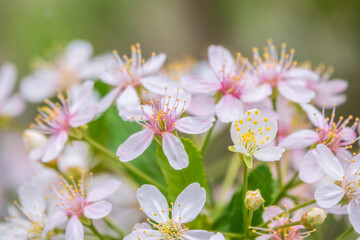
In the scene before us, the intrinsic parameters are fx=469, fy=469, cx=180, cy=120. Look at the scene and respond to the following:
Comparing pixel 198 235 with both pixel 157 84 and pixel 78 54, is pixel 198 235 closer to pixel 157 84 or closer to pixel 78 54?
pixel 157 84

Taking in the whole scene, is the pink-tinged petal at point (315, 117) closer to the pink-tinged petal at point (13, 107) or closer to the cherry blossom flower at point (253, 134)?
the cherry blossom flower at point (253, 134)

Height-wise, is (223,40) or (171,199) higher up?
(223,40)

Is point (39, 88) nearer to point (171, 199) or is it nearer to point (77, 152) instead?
point (77, 152)

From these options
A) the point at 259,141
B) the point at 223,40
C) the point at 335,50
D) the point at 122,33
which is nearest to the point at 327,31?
the point at 335,50

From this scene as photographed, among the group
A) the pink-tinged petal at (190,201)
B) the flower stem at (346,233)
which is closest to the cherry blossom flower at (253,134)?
the pink-tinged petal at (190,201)

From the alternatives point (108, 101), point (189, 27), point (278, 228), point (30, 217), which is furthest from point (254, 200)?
point (189, 27)

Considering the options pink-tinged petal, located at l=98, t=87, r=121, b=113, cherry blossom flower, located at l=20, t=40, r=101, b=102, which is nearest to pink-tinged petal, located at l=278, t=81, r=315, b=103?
Answer: pink-tinged petal, located at l=98, t=87, r=121, b=113

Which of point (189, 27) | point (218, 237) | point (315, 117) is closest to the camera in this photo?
point (218, 237)
